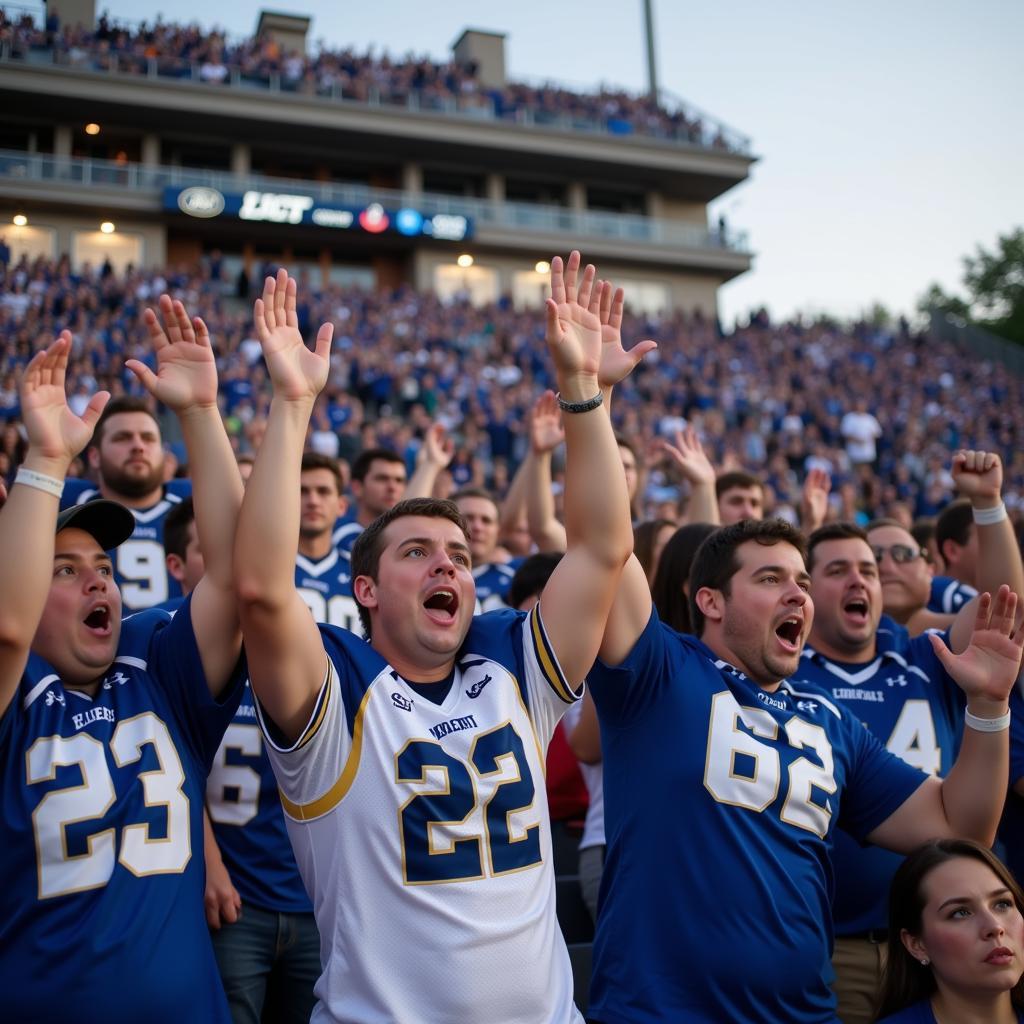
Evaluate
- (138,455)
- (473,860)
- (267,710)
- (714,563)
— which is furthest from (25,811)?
(138,455)

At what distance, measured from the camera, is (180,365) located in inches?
109

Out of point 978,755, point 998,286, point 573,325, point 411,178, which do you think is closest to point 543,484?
point 573,325

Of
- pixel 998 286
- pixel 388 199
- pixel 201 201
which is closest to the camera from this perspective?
pixel 201 201

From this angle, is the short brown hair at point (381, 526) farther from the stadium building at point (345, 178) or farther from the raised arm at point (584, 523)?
the stadium building at point (345, 178)

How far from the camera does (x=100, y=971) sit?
2.26 meters

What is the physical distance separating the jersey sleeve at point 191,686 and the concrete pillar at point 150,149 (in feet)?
86.6

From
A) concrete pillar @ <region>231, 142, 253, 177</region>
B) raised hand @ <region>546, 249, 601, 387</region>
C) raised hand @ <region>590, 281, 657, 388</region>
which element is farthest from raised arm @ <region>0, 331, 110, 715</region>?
concrete pillar @ <region>231, 142, 253, 177</region>

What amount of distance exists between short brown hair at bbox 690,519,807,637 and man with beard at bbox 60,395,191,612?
237cm

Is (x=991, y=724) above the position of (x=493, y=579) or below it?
below

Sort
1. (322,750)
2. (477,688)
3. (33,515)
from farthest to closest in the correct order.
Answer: (477,688) < (322,750) < (33,515)

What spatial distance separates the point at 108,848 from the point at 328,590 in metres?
2.13

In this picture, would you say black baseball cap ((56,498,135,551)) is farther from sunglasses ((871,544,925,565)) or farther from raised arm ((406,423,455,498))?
sunglasses ((871,544,925,565))

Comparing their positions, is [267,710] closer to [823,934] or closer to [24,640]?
[24,640]

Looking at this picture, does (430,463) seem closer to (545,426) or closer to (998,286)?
(545,426)
